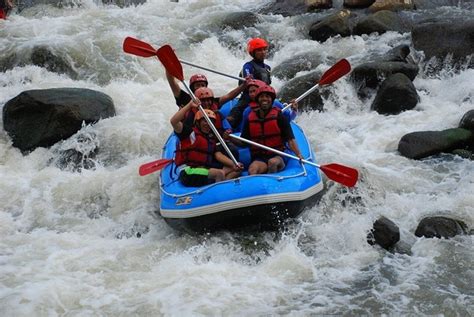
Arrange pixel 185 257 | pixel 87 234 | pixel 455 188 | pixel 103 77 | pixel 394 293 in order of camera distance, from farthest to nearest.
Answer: pixel 103 77 → pixel 455 188 → pixel 87 234 → pixel 185 257 → pixel 394 293

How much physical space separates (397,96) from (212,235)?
400 cm

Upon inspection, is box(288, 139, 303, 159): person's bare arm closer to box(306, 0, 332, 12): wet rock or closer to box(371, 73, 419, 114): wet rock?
box(371, 73, 419, 114): wet rock

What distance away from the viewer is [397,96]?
824 cm

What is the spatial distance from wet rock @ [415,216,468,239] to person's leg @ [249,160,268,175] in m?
1.48

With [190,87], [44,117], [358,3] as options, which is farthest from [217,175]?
[358,3]

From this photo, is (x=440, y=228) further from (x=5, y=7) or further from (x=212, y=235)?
(x=5, y=7)

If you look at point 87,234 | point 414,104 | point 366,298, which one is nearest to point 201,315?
point 366,298

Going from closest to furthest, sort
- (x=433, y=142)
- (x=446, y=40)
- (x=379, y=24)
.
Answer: (x=433, y=142) < (x=446, y=40) < (x=379, y=24)

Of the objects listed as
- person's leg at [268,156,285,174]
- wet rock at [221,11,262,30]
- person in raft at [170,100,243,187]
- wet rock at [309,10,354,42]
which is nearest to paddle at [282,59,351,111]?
person's leg at [268,156,285,174]

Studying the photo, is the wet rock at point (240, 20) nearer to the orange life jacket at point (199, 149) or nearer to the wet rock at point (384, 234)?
the orange life jacket at point (199, 149)

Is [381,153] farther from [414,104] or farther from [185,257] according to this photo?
[185,257]

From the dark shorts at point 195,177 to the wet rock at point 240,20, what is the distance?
6706 mm

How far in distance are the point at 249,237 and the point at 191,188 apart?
2.22ft

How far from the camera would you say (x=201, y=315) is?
14.2 ft
